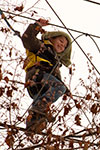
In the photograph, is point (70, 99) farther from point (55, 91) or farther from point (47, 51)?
point (47, 51)

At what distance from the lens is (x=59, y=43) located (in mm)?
5613

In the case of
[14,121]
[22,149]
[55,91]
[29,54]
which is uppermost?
[29,54]

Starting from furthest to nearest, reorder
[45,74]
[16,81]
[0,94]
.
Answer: [45,74] < [16,81] < [0,94]

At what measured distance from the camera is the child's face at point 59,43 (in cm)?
556

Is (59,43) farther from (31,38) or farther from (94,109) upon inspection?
(94,109)

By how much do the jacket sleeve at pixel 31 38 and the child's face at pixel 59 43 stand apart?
576 mm

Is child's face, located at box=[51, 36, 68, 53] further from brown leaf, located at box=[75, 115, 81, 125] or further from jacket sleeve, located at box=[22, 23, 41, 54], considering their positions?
brown leaf, located at box=[75, 115, 81, 125]

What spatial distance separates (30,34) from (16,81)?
540 mm

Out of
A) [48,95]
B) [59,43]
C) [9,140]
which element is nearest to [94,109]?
[48,95]

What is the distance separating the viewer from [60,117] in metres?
4.60

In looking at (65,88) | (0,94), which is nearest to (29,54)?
(65,88)

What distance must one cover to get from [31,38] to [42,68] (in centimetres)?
41

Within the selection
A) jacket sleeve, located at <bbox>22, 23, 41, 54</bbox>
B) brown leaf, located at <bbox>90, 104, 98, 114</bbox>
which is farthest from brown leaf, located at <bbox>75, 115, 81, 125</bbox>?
jacket sleeve, located at <bbox>22, 23, 41, 54</bbox>

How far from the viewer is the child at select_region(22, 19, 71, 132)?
4.82m
